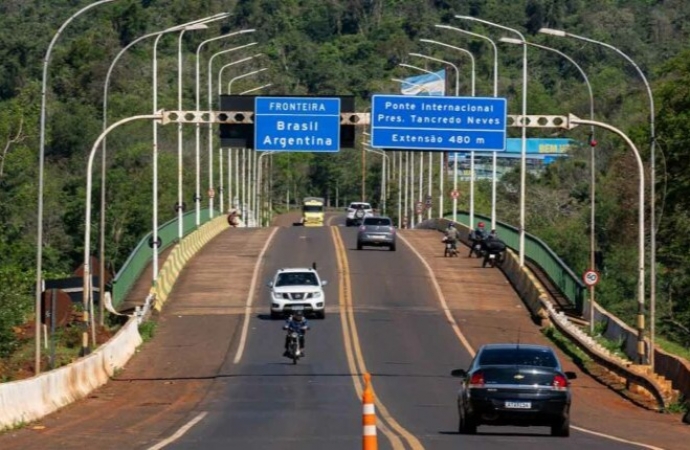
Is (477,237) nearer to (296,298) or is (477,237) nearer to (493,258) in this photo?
(493,258)

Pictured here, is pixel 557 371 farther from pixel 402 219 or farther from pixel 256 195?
pixel 256 195

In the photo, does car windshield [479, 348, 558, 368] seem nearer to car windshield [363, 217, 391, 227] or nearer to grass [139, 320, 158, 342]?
grass [139, 320, 158, 342]

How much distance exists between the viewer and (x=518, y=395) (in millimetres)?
23469

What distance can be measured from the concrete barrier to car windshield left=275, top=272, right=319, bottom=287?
6.85 meters

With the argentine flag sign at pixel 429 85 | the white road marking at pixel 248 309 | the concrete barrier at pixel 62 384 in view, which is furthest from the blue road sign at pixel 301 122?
the argentine flag sign at pixel 429 85

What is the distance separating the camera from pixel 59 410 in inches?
1166

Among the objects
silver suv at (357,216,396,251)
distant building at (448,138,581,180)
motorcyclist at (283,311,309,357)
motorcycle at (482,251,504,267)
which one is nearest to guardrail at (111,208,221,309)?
silver suv at (357,216,396,251)

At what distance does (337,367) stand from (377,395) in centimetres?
621

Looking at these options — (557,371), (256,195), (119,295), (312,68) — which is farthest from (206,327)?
(312,68)

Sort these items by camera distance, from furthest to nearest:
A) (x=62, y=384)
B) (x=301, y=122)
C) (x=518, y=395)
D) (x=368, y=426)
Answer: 1. (x=301, y=122)
2. (x=62, y=384)
3. (x=518, y=395)
4. (x=368, y=426)

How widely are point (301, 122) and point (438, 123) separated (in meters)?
3.93

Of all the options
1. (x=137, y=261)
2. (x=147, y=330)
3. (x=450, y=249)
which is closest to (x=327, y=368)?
(x=147, y=330)

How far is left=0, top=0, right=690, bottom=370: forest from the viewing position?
71250mm

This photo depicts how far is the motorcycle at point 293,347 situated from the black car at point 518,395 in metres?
16.2
